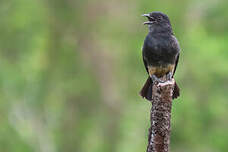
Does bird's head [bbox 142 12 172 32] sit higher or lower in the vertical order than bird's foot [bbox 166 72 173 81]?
higher

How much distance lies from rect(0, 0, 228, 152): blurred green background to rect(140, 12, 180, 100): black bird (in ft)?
18.1

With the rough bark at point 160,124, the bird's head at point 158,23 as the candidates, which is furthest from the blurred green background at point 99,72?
the rough bark at point 160,124

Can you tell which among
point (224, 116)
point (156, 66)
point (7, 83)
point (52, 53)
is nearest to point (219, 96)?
point (224, 116)

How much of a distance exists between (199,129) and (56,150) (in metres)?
3.72

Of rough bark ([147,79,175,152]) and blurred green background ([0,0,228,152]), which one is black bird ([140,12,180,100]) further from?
blurred green background ([0,0,228,152])

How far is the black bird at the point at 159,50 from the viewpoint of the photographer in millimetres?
7613

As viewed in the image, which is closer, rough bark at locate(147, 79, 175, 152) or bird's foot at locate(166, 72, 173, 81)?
rough bark at locate(147, 79, 175, 152)

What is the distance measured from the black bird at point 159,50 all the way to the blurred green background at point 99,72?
5516 mm

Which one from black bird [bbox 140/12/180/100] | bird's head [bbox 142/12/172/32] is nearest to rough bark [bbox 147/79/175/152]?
black bird [bbox 140/12/180/100]

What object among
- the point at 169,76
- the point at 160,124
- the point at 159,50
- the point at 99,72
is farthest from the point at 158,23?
the point at 99,72

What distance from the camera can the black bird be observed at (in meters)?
7.61

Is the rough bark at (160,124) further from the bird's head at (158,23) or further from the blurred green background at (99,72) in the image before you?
the blurred green background at (99,72)

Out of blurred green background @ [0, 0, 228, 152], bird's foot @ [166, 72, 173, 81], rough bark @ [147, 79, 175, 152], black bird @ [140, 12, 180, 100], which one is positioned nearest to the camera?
rough bark @ [147, 79, 175, 152]

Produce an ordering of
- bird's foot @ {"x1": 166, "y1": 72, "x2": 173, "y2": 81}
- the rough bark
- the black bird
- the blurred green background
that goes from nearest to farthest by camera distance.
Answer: the rough bark
bird's foot @ {"x1": 166, "y1": 72, "x2": 173, "y2": 81}
the black bird
the blurred green background
